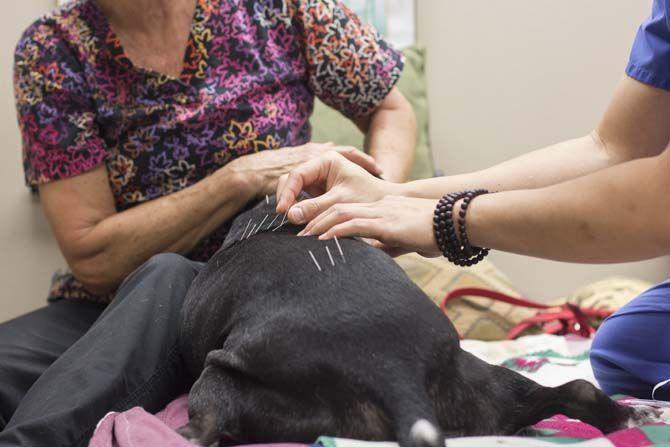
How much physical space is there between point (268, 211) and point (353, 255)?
32 cm

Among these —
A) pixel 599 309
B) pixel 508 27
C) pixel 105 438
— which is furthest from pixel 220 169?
pixel 508 27

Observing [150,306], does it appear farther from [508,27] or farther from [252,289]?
[508,27]

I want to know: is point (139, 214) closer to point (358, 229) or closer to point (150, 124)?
point (150, 124)

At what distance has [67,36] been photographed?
165cm

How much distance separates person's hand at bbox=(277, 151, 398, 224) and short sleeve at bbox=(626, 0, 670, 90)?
418 millimetres

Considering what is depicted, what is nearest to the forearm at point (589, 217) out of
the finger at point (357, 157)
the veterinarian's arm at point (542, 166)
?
the veterinarian's arm at point (542, 166)

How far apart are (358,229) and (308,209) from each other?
100 mm

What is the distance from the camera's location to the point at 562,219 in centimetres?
103

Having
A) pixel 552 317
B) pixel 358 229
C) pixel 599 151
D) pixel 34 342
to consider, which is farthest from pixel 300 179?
pixel 552 317

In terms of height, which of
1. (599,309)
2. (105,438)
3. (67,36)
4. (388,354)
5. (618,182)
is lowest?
(599,309)

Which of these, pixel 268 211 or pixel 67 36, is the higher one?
pixel 67 36

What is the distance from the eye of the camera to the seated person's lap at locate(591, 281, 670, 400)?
1.30 m

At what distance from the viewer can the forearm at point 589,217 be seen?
3.20 ft

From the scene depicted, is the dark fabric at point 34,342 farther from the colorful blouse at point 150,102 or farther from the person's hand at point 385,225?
the person's hand at point 385,225
